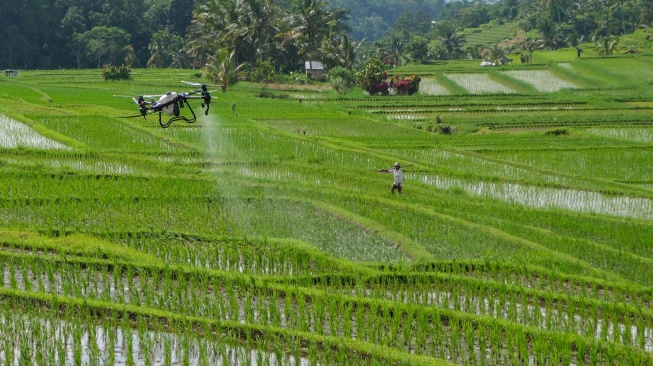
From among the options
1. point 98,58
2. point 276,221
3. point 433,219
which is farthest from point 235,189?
point 98,58

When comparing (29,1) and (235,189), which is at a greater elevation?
(29,1)

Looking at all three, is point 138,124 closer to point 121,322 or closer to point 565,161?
point 565,161

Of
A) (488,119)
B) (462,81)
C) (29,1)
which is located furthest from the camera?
(29,1)

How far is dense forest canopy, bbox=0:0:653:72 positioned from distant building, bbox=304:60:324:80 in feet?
1.43

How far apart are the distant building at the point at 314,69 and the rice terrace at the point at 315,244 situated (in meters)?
15.1

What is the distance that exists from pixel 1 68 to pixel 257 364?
152 feet

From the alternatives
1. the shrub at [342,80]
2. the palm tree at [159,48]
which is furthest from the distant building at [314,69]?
the palm tree at [159,48]

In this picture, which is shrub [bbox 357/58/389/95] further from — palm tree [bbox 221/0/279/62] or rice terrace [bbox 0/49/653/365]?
rice terrace [bbox 0/49/653/365]

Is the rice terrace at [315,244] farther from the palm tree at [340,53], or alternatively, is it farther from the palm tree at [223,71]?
the palm tree at [340,53]

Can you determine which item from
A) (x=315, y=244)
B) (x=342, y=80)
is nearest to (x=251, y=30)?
(x=342, y=80)

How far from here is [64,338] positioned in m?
6.89

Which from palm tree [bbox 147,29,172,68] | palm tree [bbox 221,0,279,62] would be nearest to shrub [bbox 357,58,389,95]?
palm tree [bbox 221,0,279,62]

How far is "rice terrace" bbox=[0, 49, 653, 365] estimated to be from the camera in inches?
271

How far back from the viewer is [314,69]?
3803 cm
